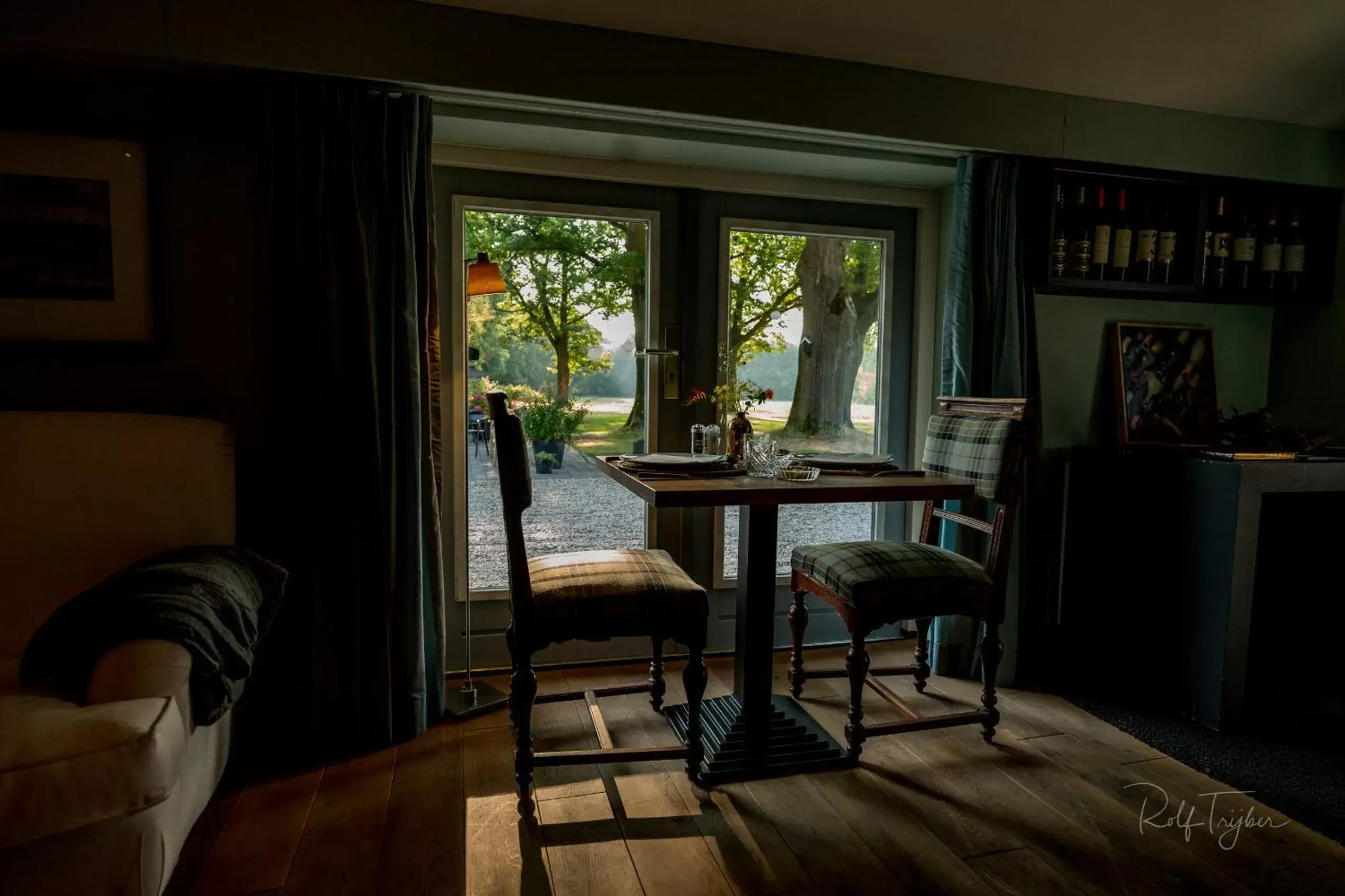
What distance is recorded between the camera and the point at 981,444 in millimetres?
2305

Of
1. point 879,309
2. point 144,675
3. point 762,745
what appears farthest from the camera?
point 879,309

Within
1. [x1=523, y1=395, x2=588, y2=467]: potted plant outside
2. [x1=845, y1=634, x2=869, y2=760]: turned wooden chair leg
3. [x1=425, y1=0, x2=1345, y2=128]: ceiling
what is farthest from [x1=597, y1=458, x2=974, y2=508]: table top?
[x1=425, y1=0, x2=1345, y2=128]: ceiling

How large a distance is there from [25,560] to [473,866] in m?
1.25

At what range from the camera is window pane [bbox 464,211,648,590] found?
106 inches

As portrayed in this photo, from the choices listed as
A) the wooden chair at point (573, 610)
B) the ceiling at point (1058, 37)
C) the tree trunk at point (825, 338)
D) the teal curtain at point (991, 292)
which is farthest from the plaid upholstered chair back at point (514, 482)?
the teal curtain at point (991, 292)

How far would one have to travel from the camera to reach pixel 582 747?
7.30 ft

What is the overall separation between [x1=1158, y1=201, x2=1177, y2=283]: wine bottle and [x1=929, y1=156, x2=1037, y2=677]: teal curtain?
52 centimetres

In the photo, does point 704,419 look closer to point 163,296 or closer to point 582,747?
point 582,747

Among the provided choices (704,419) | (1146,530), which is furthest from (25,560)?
(1146,530)

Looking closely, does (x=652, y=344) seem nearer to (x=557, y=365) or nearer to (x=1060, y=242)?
(x=557, y=365)

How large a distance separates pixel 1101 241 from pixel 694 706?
7.06ft

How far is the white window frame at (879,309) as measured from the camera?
2.87m

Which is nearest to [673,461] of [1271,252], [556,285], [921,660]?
[556,285]

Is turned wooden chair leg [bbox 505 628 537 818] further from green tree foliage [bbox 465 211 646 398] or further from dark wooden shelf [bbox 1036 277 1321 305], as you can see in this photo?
dark wooden shelf [bbox 1036 277 1321 305]
